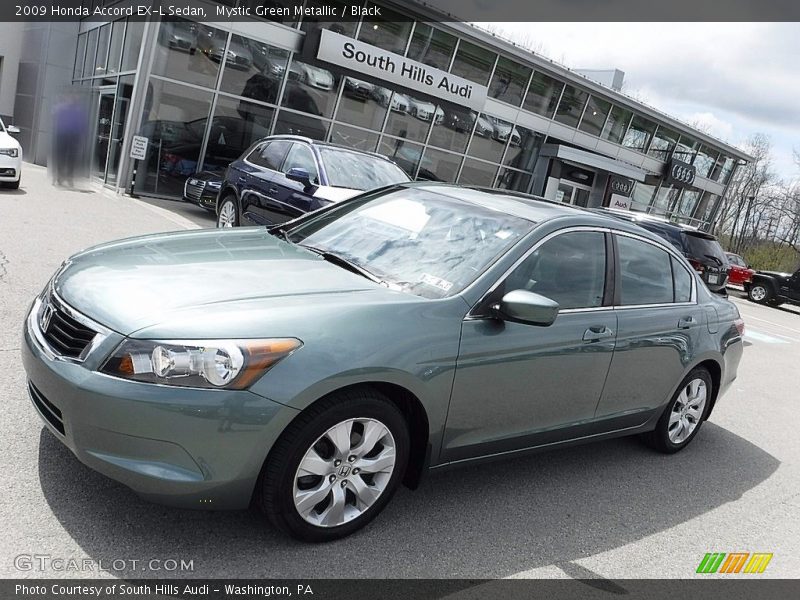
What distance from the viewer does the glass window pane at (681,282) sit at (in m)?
4.81

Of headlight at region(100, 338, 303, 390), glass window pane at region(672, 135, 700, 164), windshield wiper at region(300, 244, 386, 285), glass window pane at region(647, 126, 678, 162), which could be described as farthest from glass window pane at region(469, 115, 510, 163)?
headlight at region(100, 338, 303, 390)

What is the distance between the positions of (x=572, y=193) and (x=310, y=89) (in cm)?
1431

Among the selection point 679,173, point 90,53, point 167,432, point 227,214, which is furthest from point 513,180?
point 167,432

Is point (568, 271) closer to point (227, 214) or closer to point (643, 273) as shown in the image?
point (643, 273)

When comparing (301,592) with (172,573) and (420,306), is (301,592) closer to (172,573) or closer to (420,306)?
(172,573)

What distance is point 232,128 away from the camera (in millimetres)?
18031

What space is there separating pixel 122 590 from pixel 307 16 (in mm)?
17896

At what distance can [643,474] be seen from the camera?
15.2 feet

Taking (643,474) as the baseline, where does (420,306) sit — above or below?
above

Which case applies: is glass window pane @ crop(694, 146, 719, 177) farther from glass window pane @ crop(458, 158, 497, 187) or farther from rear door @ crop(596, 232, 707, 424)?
rear door @ crop(596, 232, 707, 424)

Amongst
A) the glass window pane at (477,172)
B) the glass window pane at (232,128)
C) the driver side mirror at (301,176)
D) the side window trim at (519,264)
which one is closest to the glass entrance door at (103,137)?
the glass window pane at (232,128)

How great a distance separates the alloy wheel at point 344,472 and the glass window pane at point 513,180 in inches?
921

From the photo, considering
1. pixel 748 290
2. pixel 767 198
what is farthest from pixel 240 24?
pixel 767 198

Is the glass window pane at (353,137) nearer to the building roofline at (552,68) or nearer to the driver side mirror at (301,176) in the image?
the building roofline at (552,68)
